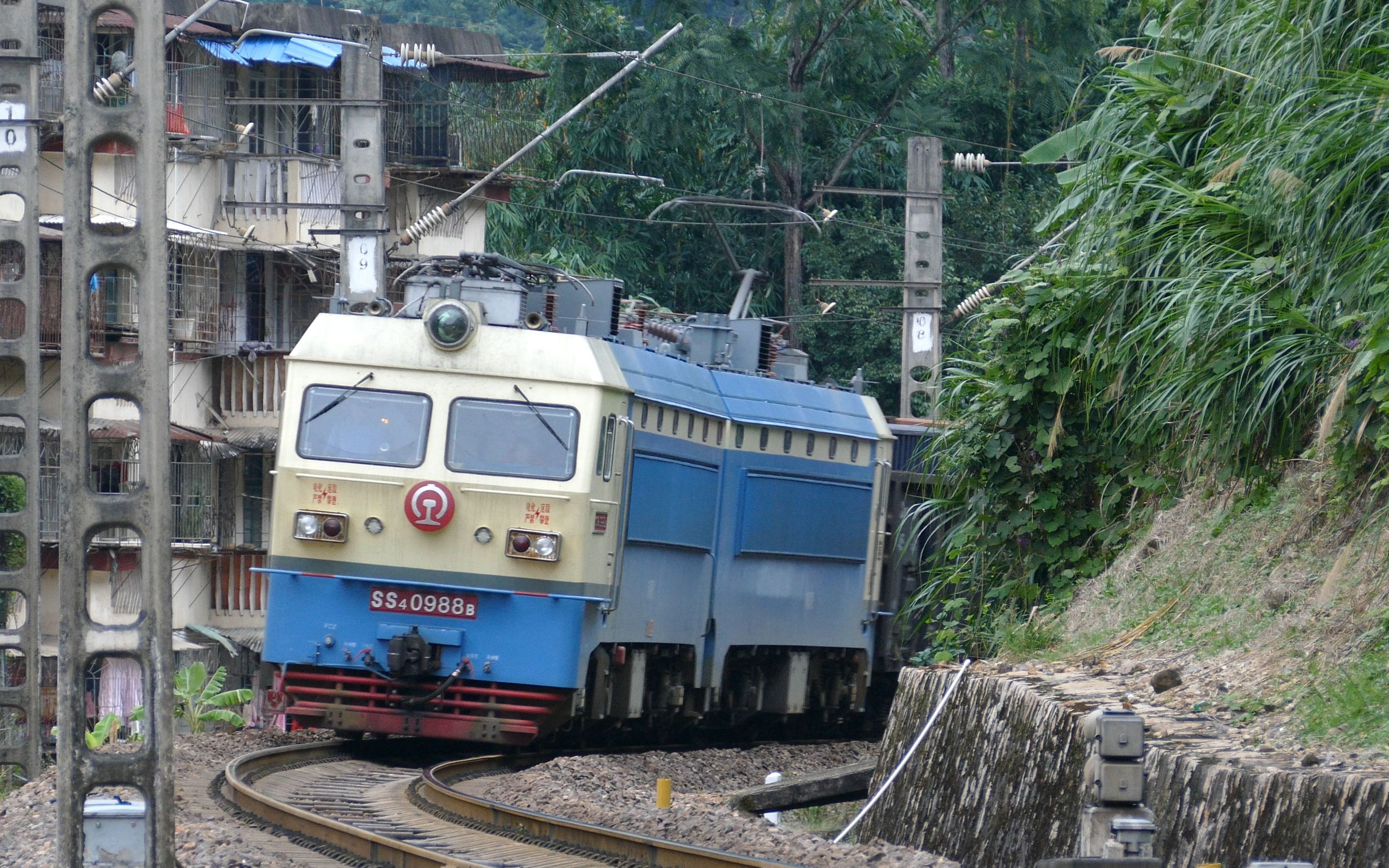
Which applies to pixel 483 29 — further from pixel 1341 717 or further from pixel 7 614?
pixel 1341 717

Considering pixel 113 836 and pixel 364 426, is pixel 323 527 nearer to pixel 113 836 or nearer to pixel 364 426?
pixel 364 426

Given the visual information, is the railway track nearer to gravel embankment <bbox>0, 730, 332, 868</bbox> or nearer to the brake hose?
gravel embankment <bbox>0, 730, 332, 868</bbox>

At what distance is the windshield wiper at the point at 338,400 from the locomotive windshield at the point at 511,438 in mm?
620

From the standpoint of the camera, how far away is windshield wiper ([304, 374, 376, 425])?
43.0 feet

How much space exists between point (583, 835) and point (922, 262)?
11.8 meters

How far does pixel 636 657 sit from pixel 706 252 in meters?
22.6

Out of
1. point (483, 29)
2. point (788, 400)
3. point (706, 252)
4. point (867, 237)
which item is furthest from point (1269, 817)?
point (483, 29)

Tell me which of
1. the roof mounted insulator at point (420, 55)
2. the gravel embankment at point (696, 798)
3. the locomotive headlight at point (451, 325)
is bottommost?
the gravel embankment at point (696, 798)

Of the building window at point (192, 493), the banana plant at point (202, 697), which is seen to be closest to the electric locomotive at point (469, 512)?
the banana plant at point (202, 697)

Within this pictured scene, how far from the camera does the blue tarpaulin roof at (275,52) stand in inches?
1023

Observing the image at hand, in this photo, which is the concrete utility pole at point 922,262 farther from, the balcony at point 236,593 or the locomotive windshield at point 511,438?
the balcony at point 236,593

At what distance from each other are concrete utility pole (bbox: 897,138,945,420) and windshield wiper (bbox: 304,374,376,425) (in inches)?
328

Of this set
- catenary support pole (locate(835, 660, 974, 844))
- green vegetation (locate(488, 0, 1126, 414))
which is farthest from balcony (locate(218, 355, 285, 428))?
catenary support pole (locate(835, 660, 974, 844))

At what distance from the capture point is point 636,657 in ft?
46.5
